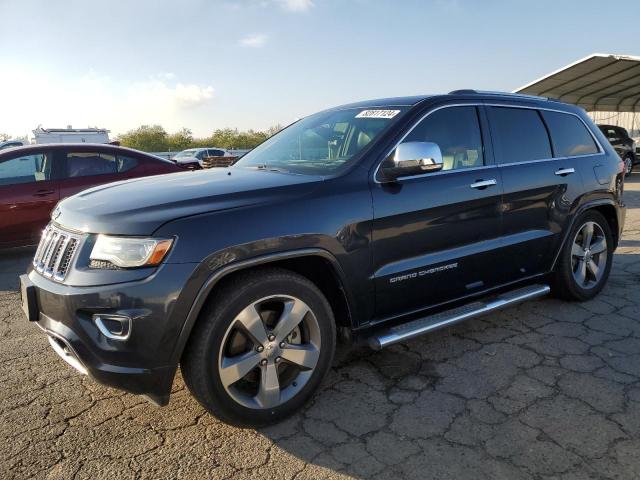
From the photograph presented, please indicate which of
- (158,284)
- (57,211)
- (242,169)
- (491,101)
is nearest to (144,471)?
(158,284)

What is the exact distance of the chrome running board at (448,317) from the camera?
9.26 ft

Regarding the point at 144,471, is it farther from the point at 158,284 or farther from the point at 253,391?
the point at 158,284

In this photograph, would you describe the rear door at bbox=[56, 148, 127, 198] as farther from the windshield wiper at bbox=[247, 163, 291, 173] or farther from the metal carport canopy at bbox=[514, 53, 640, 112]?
the metal carport canopy at bbox=[514, 53, 640, 112]

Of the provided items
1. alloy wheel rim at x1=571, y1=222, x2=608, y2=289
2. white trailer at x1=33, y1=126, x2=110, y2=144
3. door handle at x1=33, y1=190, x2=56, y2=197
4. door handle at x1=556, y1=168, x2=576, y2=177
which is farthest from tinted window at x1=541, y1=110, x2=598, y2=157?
white trailer at x1=33, y1=126, x2=110, y2=144

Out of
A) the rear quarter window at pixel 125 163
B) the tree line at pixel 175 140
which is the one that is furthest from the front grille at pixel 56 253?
the tree line at pixel 175 140

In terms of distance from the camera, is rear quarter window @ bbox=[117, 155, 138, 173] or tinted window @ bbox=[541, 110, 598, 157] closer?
tinted window @ bbox=[541, 110, 598, 157]

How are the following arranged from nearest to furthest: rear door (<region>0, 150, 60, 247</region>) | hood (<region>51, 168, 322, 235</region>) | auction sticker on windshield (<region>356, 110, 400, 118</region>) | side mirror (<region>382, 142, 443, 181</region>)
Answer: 1. hood (<region>51, 168, 322, 235</region>)
2. side mirror (<region>382, 142, 443, 181</region>)
3. auction sticker on windshield (<region>356, 110, 400, 118</region>)
4. rear door (<region>0, 150, 60, 247</region>)

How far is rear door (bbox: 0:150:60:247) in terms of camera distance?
6199mm

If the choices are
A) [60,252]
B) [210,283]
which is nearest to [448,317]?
[210,283]

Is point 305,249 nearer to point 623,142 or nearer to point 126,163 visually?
point 126,163

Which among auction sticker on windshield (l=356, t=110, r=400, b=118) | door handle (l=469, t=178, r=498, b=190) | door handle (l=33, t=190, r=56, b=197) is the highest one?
auction sticker on windshield (l=356, t=110, r=400, b=118)

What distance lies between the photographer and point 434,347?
349cm

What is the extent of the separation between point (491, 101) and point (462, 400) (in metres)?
2.14

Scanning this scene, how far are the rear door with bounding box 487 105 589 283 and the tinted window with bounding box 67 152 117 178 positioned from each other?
211 inches
